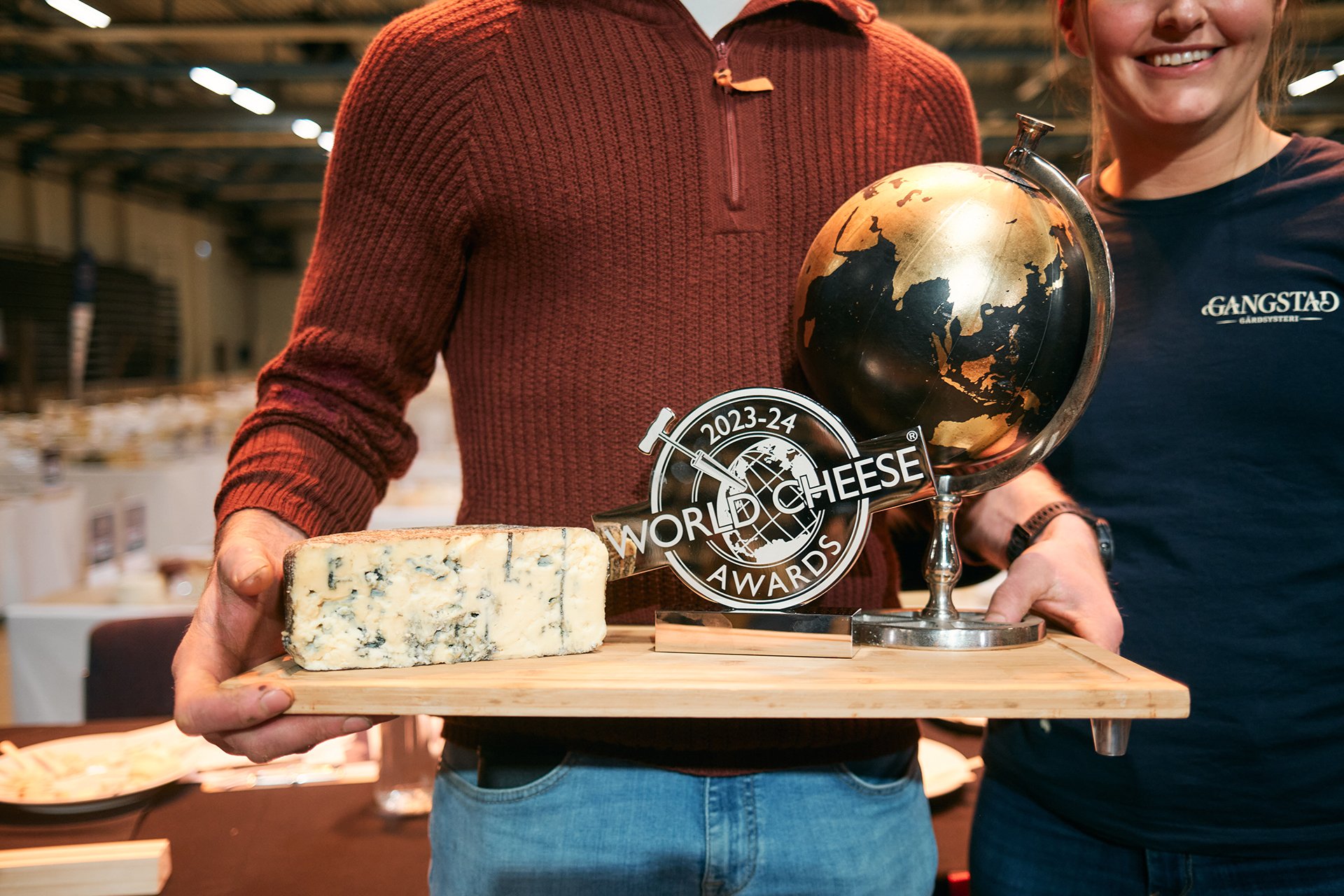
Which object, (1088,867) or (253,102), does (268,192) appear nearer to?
(253,102)

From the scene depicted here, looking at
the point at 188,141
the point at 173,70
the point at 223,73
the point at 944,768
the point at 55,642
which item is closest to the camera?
the point at 944,768

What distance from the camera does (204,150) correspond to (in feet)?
55.8

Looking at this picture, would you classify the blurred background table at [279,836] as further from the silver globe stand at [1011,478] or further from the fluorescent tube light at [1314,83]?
the fluorescent tube light at [1314,83]

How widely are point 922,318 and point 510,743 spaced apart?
2.18 feet

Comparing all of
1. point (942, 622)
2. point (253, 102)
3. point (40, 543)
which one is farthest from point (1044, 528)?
point (253, 102)

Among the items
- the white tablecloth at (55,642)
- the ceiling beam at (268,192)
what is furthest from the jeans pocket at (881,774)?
the ceiling beam at (268,192)

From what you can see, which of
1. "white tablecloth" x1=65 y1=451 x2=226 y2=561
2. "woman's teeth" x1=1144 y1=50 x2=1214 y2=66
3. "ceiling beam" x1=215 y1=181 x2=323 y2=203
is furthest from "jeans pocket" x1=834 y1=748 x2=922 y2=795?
"ceiling beam" x1=215 y1=181 x2=323 y2=203

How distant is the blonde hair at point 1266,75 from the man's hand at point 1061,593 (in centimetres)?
84

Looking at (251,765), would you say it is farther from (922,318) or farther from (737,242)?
(922,318)

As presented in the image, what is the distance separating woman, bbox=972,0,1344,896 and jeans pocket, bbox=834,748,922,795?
0.35 meters

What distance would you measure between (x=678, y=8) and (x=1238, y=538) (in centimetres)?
105

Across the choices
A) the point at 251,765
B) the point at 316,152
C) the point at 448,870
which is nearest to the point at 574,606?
the point at 448,870

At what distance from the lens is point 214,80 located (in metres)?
11.3

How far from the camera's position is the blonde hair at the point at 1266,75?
1.57m
